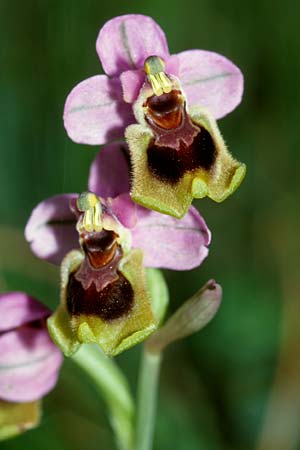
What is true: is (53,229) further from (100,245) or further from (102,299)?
(102,299)

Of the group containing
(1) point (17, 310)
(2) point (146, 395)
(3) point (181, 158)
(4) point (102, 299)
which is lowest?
(2) point (146, 395)

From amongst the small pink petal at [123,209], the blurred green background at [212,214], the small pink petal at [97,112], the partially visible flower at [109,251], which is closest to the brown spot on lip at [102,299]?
the partially visible flower at [109,251]

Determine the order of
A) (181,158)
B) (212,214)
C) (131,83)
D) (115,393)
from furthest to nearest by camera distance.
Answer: (212,214)
(115,393)
(131,83)
(181,158)

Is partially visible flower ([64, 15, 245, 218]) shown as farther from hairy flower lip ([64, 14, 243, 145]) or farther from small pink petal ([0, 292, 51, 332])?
small pink petal ([0, 292, 51, 332])

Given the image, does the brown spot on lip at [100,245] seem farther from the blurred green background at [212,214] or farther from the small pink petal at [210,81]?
the blurred green background at [212,214]

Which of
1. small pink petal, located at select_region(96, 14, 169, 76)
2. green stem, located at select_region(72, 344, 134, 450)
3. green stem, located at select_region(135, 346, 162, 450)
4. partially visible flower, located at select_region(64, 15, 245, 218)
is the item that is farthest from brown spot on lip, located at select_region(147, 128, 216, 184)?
green stem, located at select_region(72, 344, 134, 450)

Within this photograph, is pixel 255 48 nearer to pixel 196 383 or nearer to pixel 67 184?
pixel 67 184

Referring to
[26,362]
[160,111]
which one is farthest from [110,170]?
[26,362]

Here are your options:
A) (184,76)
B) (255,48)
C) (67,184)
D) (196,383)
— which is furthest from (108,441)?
(255,48)
